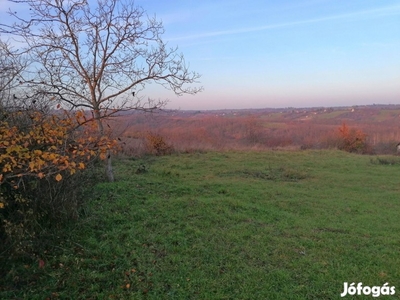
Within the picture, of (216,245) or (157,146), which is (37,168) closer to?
(216,245)

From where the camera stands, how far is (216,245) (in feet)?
15.1

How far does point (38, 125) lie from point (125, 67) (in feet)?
14.8

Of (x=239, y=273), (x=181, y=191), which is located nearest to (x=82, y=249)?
(x=239, y=273)

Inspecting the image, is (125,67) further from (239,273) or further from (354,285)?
(354,285)

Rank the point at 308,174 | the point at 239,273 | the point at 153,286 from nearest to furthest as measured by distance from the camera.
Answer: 1. the point at 153,286
2. the point at 239,273
3. the point at 308,174

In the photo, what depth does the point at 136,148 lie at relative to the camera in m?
16.1

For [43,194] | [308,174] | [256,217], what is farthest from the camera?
[308,174]

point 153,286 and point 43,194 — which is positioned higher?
point 43,194

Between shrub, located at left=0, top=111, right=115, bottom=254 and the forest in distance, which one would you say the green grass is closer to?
shrub, located at left=0, top=111, right=115, bottom=254

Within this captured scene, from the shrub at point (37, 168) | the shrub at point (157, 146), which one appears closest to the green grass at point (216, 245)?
the shrub at point (37, 168)

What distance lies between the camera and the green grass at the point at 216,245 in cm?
343

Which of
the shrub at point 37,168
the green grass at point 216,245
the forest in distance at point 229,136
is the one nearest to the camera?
the shrub at point 37,168

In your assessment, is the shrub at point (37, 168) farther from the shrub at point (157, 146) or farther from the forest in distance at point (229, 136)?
the shrub at point (157, 146)

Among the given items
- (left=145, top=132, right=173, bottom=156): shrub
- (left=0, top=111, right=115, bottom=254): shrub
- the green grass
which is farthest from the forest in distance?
(left=0, top=111, right=115, bottom=254): shrub
